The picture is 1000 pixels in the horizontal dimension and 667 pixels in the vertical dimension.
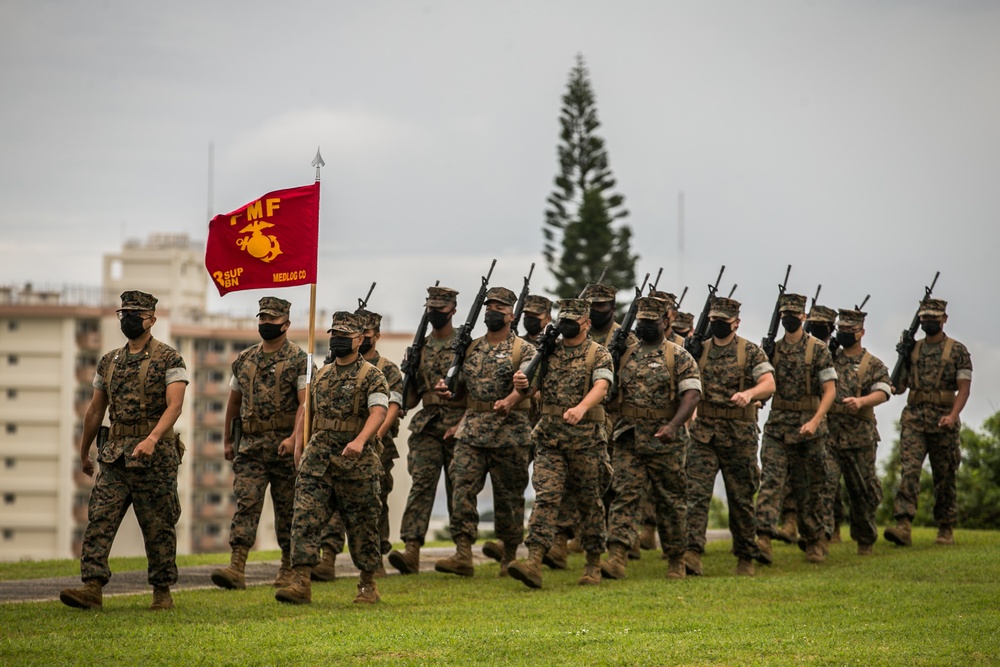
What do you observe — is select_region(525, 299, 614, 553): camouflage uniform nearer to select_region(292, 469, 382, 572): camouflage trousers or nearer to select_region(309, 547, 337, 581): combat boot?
select_region(292, 469, 382, 572): camouflage trousers

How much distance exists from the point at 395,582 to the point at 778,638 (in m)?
4.48

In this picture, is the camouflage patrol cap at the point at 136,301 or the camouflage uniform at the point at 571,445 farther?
the camouflage uniform at the point at 571,445

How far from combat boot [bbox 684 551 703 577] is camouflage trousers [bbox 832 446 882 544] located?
2.41 m

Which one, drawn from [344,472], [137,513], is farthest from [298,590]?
[137,513]

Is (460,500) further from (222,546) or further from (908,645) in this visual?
(222,546)

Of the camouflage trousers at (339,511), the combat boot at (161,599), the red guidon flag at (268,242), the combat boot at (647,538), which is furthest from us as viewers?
the combat boot at (647,538)

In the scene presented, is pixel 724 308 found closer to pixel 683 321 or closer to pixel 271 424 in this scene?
pixel 683 321

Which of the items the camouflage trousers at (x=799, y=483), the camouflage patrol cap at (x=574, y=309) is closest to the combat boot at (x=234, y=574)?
the camouflage patrol cap at (x=574, y=309)

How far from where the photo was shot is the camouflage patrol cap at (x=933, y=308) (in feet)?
52.0

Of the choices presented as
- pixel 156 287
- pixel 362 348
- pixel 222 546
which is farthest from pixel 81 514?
pixel 362 348

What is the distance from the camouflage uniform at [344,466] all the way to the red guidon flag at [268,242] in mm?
Answer: 1661

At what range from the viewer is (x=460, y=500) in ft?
43.8

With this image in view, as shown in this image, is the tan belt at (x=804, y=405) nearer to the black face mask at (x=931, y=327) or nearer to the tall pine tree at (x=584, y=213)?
the black face mask at (x=931, y=327)

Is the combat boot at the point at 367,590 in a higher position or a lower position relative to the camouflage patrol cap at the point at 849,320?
lower
